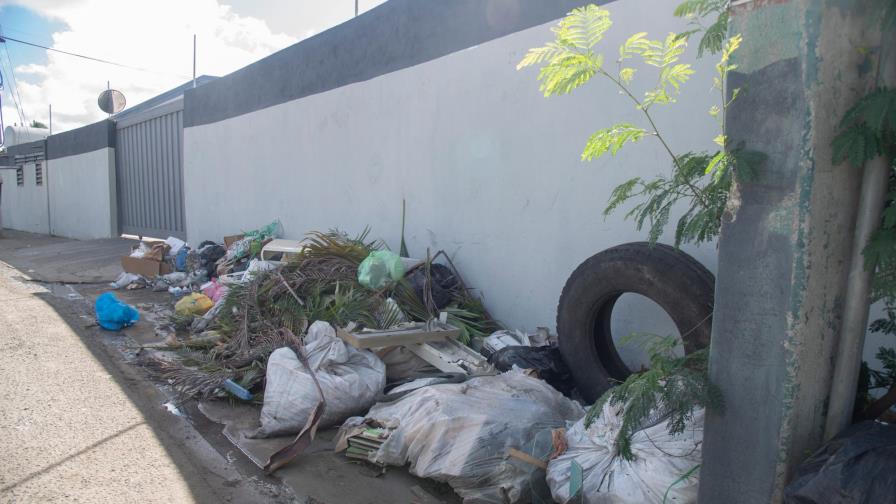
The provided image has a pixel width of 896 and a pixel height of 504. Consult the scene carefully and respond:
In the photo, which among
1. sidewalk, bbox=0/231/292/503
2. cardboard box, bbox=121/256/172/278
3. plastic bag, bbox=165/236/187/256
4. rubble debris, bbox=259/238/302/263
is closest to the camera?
sidewalk, bbox=0/231/292/503

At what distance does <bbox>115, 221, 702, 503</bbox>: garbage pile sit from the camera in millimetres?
2812

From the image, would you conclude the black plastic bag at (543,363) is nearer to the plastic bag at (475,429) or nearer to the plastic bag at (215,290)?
the plastic bag at (475,429)

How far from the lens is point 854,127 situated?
1878mm

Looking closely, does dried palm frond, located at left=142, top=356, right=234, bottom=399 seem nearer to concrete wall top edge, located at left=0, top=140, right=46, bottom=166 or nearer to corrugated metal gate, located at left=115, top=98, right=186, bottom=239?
corrugated metal gate, located at left=115, top=98, right=186, bottom=239

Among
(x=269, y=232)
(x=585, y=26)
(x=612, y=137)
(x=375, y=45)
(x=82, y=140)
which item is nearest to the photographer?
(x=585, y=26)

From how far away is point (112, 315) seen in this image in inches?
247

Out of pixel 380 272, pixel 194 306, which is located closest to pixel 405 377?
pixel 380 272

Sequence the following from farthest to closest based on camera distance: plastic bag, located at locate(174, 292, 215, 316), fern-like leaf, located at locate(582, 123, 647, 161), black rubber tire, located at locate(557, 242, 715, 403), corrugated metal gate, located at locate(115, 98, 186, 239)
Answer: corrugated metal gate, located at locate(115, 98, 186, 239) < plastic bag, located at locate(174, 292, 215, 316) < black rubber tire, located at locate(557, 242, 715, 403) < fern-like leaf, located at locate(582, 123, 647, 161)

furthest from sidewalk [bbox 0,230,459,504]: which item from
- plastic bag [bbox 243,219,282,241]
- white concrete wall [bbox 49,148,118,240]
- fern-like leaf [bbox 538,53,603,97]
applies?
white concrete wall [bbox 49,148,118,240]

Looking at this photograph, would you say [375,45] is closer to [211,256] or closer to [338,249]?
[338,249]

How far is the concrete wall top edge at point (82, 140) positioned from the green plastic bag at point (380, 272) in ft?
42.8

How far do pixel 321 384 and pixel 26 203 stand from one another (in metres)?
23.5

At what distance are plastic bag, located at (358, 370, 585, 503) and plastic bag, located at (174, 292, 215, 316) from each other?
12.5 feet

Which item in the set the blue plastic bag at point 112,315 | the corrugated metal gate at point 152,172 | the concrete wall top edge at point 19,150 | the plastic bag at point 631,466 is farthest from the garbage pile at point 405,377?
the concrete wall top edge at point 19,150
